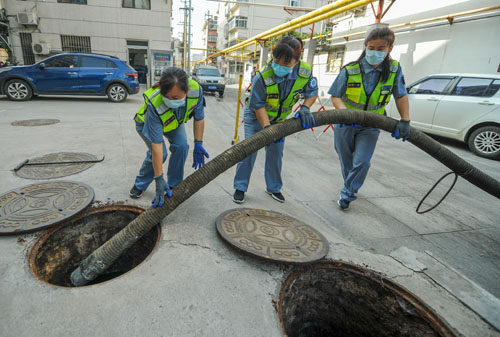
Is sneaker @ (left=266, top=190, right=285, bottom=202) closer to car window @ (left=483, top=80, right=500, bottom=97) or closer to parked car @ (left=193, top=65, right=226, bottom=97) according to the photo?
car window @ (left=483, top=80, right=500, bottom=97)

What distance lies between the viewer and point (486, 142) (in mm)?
6348

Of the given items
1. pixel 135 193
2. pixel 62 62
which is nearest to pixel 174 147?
pixel 135 193

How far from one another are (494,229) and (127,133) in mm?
6224

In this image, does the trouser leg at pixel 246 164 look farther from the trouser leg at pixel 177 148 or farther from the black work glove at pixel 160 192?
the black work glove at pixel 160 192

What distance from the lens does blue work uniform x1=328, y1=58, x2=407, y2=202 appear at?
2920 millimetres

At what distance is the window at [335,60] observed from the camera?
1831 cm

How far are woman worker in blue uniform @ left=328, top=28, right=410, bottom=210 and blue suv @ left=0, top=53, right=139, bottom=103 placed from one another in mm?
9408

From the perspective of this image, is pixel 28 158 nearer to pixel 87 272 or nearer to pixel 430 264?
pixel 87 272

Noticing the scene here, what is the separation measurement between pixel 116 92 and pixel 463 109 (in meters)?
10.8

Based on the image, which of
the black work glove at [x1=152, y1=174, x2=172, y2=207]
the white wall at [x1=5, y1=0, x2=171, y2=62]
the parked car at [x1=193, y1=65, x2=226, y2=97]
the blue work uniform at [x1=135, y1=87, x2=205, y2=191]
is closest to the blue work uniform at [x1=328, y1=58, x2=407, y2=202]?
the blue work uniform at [x1=135, y1=87, x2=205, y2=191]

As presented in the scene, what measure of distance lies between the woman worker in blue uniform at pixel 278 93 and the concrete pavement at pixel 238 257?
556 millimetres

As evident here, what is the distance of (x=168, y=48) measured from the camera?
1634 centimetres

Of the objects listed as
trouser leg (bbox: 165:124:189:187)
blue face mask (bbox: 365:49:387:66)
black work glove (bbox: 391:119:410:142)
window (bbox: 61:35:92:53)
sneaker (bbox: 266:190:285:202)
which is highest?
window (bbox: 61:35:92:53)

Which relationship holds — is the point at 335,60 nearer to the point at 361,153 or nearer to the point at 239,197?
the point at 361,153
